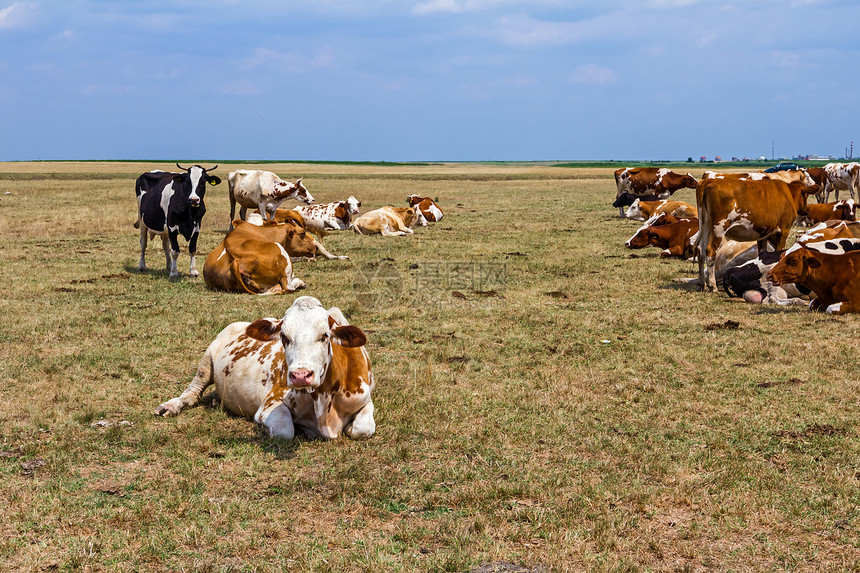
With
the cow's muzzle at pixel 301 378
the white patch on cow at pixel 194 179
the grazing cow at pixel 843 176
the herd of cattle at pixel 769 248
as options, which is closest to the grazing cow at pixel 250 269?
the white patch on cow at pixel 194 179

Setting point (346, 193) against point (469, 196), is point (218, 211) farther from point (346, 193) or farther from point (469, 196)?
point (469, 196)

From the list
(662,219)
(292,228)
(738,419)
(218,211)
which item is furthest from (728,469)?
(218,211)

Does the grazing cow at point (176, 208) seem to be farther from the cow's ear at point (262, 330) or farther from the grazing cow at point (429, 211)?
the grazing cow at point (429, 211)

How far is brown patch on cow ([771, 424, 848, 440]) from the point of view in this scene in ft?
20.6

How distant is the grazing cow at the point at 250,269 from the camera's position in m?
12.8

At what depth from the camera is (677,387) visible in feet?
25.3

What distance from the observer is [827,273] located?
1099 centimetres

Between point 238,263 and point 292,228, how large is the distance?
364cm

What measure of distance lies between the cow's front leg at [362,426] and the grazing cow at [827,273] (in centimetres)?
743

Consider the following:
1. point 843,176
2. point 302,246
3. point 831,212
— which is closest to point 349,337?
point 302,246

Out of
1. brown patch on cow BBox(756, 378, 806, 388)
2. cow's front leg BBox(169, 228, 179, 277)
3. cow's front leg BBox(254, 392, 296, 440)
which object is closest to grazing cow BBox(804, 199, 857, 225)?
brown patch on cow BBox(756, 378, 806, 388)

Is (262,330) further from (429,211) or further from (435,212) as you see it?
(435,212)

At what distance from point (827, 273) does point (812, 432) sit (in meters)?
5.55

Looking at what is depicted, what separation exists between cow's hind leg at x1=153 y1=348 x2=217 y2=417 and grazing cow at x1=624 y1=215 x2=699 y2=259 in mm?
12517
